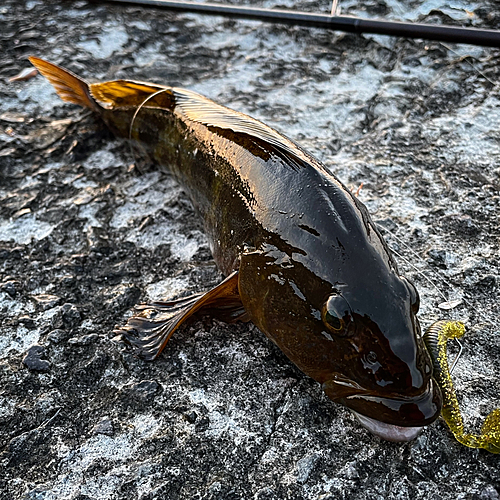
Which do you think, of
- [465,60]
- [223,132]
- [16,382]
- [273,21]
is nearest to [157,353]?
[16,382]

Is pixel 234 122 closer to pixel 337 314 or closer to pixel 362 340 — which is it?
pixel 337 314

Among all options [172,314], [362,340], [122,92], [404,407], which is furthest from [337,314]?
[122,92]

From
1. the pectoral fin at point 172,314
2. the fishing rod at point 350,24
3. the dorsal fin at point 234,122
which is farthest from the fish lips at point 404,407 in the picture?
the fishing rod at point 350,24

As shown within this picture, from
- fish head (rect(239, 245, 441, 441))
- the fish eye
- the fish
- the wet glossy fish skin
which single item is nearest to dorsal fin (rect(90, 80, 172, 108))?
the fish

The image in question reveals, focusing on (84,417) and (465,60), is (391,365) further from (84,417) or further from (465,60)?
(465,60)

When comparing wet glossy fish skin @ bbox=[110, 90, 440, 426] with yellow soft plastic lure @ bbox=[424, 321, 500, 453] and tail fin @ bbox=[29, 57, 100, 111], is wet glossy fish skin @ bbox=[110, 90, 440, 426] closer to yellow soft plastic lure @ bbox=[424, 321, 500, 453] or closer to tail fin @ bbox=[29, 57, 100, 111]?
yellow soft plastic lure @ bbox=[424, 321, 500, 453]

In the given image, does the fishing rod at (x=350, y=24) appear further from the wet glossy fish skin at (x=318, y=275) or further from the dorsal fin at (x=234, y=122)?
the wet glossy fish skin at (x=318, y=275)
